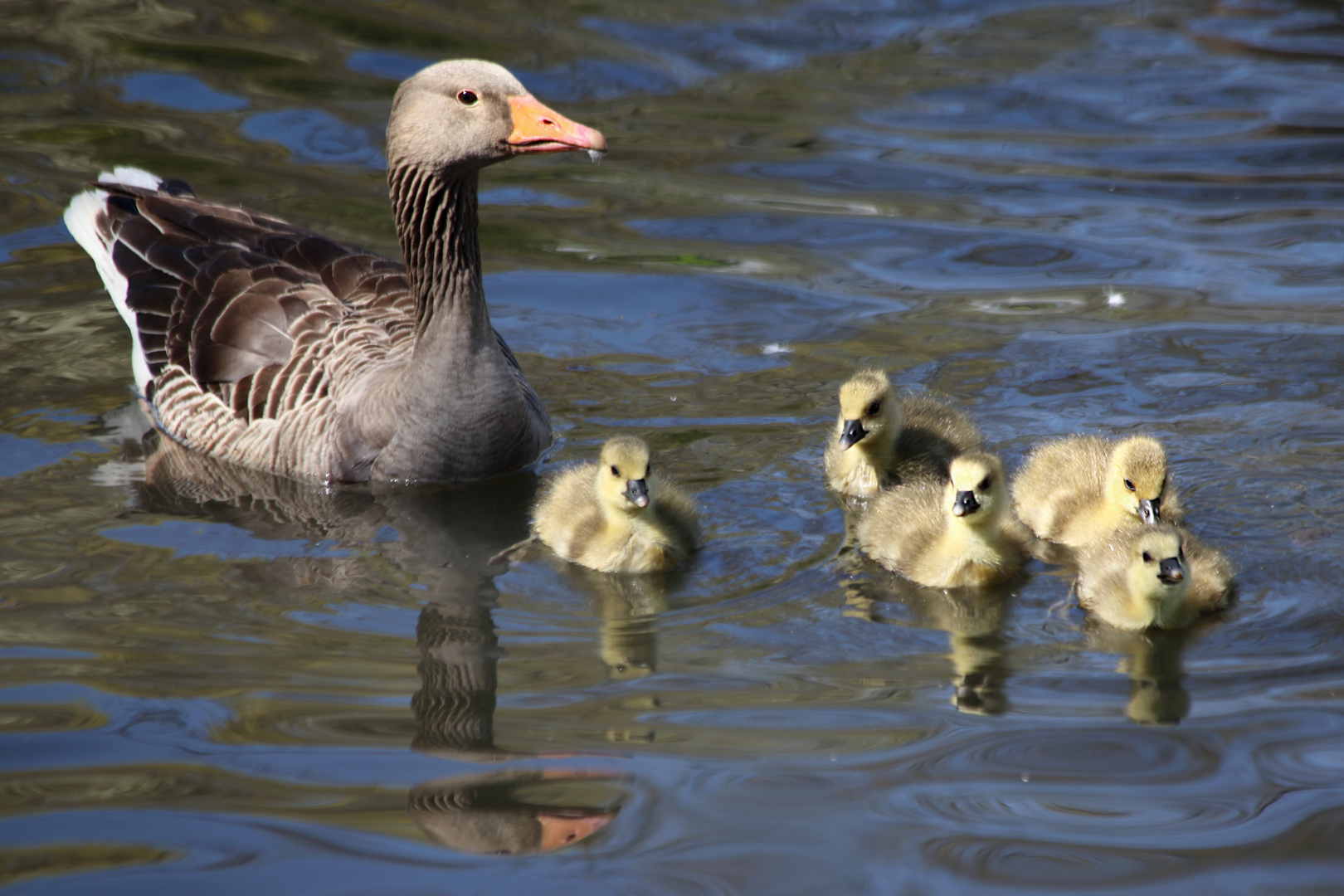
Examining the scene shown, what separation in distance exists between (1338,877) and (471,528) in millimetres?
3910

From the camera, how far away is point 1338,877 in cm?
432

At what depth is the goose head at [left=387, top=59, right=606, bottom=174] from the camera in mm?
6707

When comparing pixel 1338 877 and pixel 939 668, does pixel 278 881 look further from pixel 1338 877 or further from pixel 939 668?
pixel 1338 877

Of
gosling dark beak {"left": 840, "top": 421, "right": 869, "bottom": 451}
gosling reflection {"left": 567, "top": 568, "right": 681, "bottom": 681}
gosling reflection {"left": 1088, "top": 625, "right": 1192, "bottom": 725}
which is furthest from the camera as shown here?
gosling dark beak {"left": 840, "top": 421, "right": 869, "bottom": 451}

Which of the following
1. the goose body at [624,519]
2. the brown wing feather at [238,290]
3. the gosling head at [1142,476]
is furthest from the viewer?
the brown wing feather at [238,290]

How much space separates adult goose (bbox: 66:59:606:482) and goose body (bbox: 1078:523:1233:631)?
9.07 feet

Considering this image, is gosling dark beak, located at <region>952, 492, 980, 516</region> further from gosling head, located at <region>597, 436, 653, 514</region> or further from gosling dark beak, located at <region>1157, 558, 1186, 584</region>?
gosling head, located at <region>597, 436, 653, 514</region>

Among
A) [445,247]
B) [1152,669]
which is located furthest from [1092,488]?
[445,247]

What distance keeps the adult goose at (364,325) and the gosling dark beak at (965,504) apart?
2.21m

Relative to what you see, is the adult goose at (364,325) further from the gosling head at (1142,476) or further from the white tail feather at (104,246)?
the gosling head at (1142,476)

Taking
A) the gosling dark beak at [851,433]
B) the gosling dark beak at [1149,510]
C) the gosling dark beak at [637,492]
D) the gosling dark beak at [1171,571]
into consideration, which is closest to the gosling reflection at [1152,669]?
the gosling dark beak at [1171,571]

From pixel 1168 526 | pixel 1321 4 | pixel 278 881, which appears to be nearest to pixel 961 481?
pixel 1168 526

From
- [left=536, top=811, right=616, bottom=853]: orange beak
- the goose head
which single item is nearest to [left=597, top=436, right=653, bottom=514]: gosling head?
the goose head

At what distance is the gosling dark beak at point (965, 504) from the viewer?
5730 millimetres
